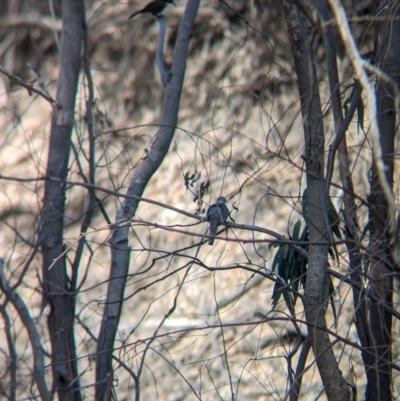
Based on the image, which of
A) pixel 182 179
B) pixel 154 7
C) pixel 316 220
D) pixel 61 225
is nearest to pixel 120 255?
pixel 61 225

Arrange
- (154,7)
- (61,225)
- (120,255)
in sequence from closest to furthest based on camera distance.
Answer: (120,255), (61,225), (154,7)

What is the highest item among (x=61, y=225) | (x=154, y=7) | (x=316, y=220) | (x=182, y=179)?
(x=182, y=179)

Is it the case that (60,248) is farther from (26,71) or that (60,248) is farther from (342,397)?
(26,71)

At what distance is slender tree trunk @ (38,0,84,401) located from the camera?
2953 millimetres

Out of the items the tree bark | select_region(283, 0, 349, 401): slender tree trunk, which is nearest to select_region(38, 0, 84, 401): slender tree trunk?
the tree bark

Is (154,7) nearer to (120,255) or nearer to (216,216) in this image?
(120,255)

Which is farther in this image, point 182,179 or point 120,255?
point 182,179

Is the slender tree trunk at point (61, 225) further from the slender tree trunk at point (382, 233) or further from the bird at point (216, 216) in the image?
the slender tree trunk at point (382, 233)

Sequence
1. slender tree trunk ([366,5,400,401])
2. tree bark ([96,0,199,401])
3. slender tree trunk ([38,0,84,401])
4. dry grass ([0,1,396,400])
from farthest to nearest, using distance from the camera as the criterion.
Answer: dry grass ([0,1,396,400]) < slender tree trunk ([38,0,84,401]) < tree bark ([96,0,199,401]) < slender tree trunk ([366,5,400,401])

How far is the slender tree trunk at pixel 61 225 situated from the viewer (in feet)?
9.69

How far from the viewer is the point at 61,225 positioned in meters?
3.07

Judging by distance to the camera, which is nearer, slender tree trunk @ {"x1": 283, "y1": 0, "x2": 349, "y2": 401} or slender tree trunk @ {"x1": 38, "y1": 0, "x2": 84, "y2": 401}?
slender tree trunk @ {"x1": 283, "y1": 0, "x2": 349, "y2": 401}

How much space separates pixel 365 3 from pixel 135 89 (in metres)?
2.77

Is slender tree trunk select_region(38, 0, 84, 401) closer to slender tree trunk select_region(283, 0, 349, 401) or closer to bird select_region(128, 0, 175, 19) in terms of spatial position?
bird select_region(128, 0, 175, 19)
